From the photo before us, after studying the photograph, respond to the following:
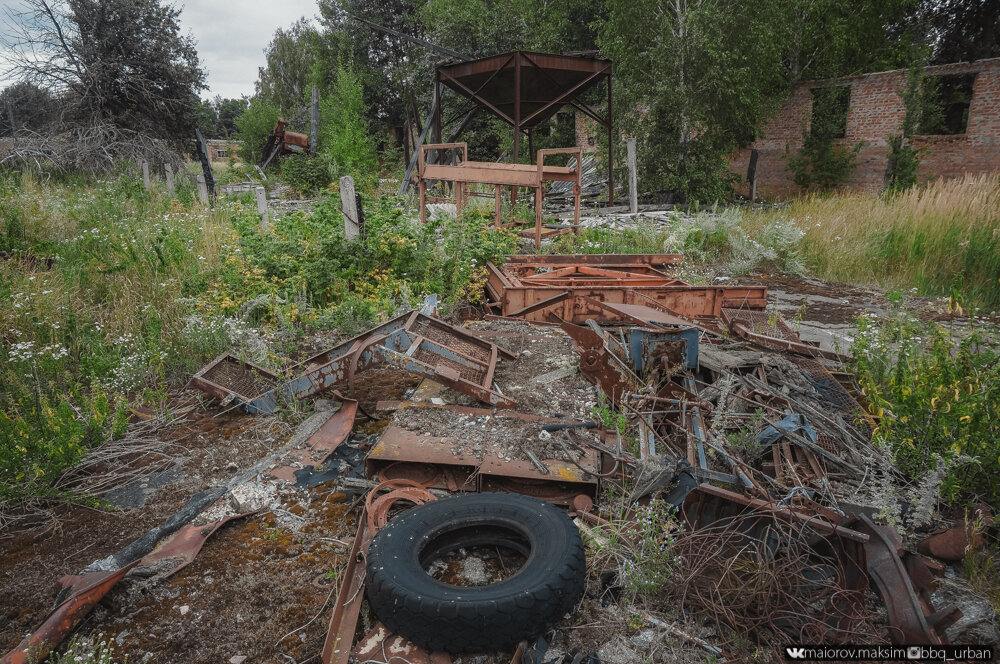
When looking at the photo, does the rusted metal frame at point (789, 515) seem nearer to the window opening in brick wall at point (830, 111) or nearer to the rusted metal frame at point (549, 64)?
the rusted metal frame at point (549, 64)

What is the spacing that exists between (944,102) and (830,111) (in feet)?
11.7

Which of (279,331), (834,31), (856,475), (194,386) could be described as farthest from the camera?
(834,31)

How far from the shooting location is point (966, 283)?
6.88 metres

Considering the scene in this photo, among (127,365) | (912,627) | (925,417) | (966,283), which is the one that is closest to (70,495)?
(127,365)

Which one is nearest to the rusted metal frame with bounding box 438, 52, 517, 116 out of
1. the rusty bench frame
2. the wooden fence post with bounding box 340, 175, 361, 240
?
the rusty bench frame

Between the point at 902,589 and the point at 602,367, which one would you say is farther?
the point at 602,367

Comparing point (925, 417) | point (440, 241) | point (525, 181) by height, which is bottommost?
point (925, 417)

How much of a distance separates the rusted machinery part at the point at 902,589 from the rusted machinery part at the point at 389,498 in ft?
6.61

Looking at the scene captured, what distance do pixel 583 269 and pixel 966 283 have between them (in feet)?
16.4

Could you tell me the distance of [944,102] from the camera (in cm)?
1762

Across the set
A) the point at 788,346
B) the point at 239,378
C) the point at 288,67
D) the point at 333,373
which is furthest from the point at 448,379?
the point at 288,67

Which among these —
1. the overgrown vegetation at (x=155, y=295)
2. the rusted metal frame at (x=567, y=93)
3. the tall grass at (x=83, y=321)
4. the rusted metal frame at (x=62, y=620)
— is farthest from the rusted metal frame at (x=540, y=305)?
the rusted metal frame at (x=567, y=93)

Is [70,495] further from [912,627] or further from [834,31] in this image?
[834,31]

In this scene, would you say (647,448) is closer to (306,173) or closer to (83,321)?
(83,321)
